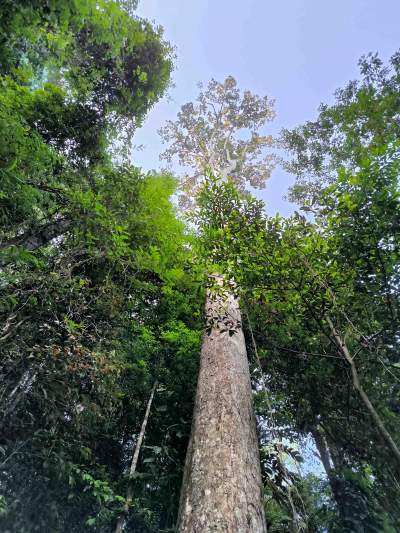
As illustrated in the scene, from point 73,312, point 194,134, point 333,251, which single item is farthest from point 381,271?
point 194,134

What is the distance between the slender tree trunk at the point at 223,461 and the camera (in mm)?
1912

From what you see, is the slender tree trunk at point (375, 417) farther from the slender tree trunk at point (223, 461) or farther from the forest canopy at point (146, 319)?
the slender tree trunk at point (223, 461)

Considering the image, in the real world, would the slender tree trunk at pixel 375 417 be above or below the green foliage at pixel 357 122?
below

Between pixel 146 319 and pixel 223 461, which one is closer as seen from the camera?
pixel 223 461

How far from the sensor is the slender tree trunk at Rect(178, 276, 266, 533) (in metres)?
1.91

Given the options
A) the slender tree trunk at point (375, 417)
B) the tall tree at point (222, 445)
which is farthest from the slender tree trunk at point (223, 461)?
the slender tree trunk at point (375, 417)

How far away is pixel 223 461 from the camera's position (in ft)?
7.56

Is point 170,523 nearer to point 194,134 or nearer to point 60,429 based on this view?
point 60,429

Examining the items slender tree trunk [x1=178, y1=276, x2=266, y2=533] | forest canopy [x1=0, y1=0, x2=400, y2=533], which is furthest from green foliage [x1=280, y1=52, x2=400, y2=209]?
slender tree trunk [x1=178, y1=276, x2=266, y2=533]

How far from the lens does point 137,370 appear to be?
469cm

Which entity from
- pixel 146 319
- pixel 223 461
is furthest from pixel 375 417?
pixel 146 319

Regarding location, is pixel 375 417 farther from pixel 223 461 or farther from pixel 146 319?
pixel 146 319

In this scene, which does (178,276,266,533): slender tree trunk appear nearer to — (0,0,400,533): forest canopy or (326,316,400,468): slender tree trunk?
A: (0,0,400,533): forest canopy

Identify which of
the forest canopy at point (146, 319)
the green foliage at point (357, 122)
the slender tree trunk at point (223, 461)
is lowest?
the slender tree trunk at point (223, 461)
